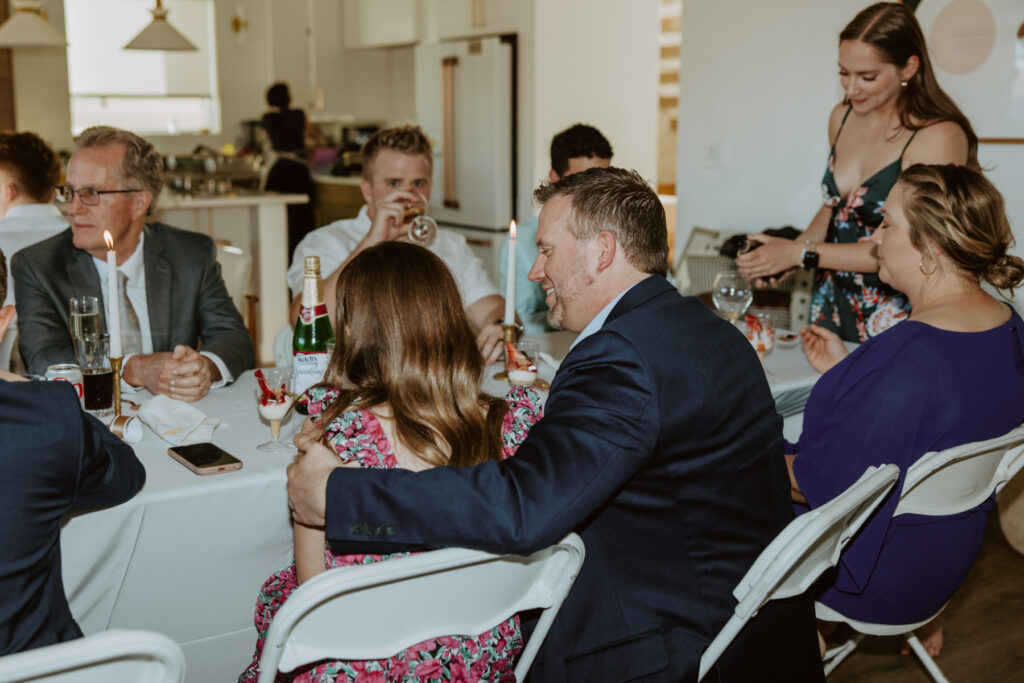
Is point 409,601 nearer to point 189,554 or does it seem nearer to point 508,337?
point 189,554

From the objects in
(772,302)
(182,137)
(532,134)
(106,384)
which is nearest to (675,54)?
(532,134)

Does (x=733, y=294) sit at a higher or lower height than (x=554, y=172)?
lower

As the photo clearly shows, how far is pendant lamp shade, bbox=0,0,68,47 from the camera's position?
6.28 metres

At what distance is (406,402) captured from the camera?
141cm

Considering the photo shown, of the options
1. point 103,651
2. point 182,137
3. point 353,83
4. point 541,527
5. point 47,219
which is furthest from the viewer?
point 182,137

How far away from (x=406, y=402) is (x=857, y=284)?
6.52 feet

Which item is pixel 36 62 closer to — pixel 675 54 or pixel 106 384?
pixel 675 54

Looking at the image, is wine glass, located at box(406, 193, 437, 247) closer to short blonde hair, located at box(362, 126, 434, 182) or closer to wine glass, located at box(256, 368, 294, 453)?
short blonde hair, located at box(362, 126, 434, 182)

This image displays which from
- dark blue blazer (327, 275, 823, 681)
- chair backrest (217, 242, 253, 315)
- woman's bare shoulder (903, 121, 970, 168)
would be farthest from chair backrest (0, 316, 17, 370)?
woman's bare shoulder (903, 121, 970, 168)

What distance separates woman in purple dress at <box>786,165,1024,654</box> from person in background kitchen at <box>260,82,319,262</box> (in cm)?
581

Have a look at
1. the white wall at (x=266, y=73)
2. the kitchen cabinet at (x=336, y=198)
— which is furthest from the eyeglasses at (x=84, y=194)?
the white wall at (x=266, y=73)

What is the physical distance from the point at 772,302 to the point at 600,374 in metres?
3.25

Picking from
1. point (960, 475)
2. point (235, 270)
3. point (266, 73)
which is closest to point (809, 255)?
point (960, 475)

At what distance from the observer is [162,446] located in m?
1.74
